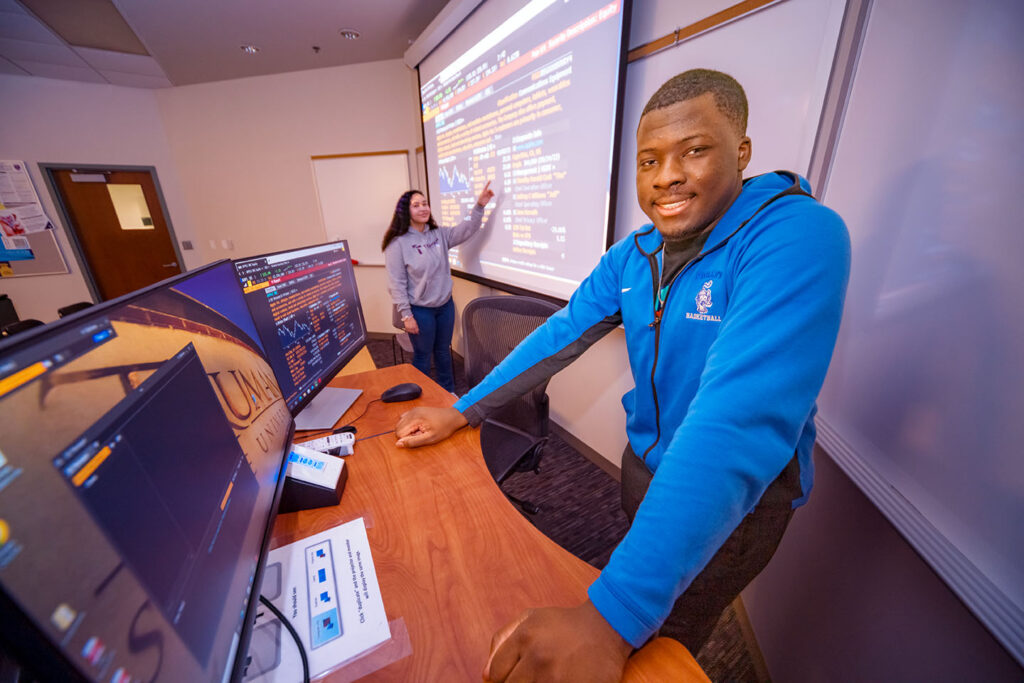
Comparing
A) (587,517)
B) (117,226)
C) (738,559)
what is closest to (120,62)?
(117,226)

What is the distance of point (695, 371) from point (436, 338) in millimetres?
2431

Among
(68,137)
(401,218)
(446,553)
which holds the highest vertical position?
(68,137)

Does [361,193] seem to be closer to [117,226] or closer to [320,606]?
[117,226]

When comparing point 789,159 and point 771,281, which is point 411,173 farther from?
point 771,281

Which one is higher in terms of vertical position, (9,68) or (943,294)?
(9,68)

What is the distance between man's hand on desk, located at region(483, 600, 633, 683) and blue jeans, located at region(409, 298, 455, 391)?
2350 mm

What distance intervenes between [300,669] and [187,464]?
0.35 m

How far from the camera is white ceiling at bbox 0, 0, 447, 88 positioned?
249cm

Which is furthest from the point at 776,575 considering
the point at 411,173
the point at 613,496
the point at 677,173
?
the point at 411,173

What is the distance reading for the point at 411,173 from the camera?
3979 mm

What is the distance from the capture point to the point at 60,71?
3.39 metres

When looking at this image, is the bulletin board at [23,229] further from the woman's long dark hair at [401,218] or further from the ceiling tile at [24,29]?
the woman's long dark hair at [401,218]

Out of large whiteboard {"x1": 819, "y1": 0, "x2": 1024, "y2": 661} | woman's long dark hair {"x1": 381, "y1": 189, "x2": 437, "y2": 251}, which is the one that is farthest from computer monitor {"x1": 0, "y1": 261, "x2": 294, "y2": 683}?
woman's long dark hair {"x1": 381, "y1": 189, "x2": 437, "y2": 251}

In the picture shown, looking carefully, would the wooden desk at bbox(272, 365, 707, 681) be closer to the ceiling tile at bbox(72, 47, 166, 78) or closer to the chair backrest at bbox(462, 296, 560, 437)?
the chair backrest at bbox(462, 296, 560, 437)
